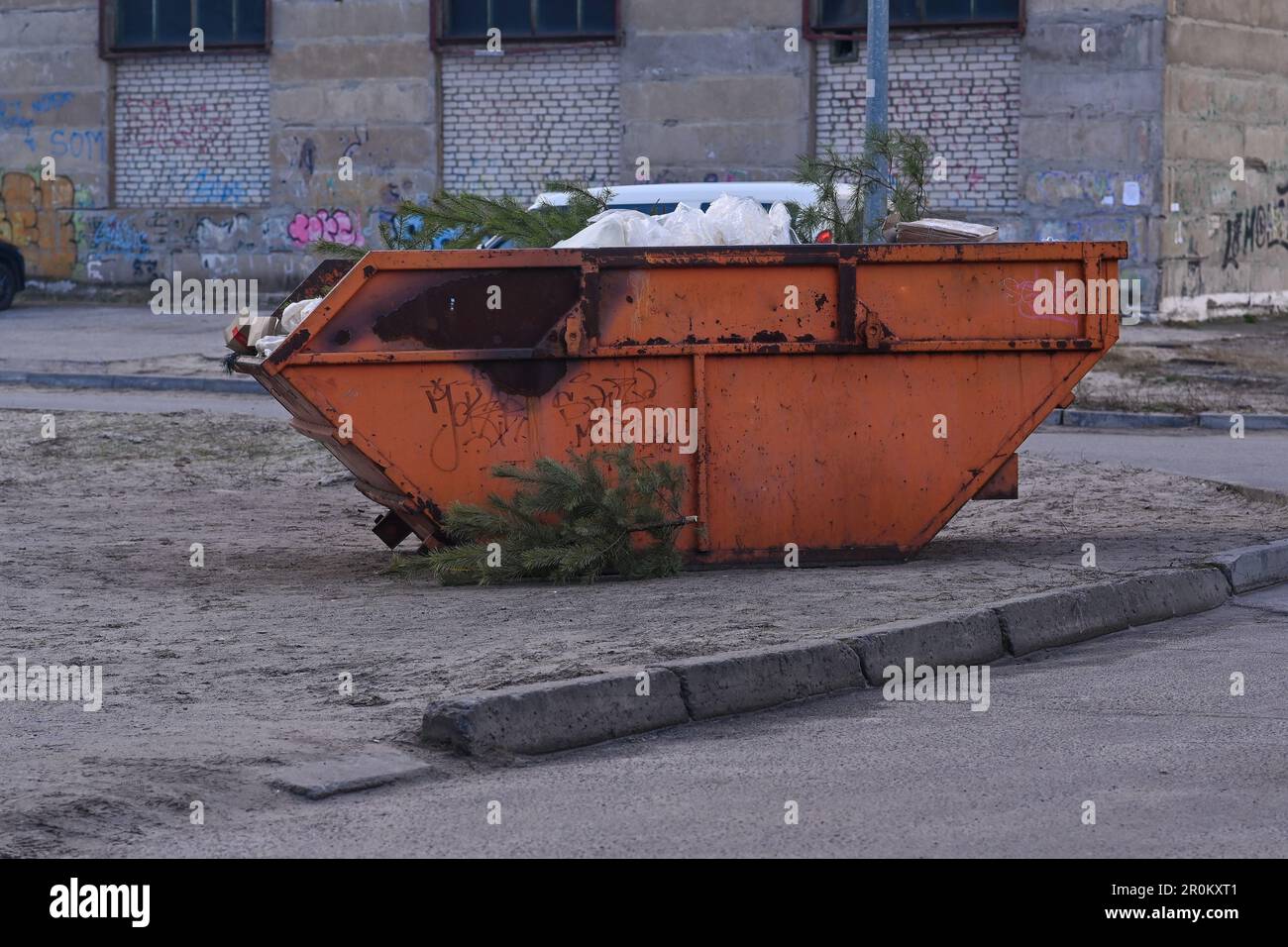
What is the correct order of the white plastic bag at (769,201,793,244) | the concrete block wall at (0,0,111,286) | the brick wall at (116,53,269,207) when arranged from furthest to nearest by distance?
the concrete block wall at (0,0,111,286)
the brick wall at (116,53,269,207)
the white plastic bag at (769,201,793,244)

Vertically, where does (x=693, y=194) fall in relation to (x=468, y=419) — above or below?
above

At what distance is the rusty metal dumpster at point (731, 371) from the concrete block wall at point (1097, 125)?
1635cm

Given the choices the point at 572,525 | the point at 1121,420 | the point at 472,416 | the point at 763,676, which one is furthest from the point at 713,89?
the point at 763,676

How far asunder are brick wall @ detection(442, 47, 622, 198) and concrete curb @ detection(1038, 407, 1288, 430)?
12.4 m

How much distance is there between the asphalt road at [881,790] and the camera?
173 inches

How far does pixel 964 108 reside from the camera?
24672 millimetres

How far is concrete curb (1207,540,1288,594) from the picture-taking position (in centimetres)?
799

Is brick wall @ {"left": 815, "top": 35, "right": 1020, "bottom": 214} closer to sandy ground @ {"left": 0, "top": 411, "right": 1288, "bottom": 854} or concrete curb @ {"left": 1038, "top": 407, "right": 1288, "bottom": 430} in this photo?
concrete curb @ {"left": 1038, "top": 407, "right": 1288, "bottom": 430}

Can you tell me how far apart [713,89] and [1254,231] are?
8.27 m

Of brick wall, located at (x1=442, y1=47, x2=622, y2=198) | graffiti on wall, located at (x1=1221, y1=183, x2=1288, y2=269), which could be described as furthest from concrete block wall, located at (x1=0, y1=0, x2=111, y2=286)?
graffiti on wall, located at (x1=1221, y1=183, x2=1288, y2=269)

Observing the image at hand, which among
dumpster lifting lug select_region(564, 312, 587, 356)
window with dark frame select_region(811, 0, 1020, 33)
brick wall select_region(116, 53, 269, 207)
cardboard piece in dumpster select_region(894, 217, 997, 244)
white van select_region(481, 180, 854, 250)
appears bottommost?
dumpster lifting lug select_region(564, 312, 587, 356)

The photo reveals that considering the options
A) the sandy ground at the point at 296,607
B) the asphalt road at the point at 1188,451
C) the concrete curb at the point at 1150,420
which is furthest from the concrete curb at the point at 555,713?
the concrete curb at the point at 1150,420

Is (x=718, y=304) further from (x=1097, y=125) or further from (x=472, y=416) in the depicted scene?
(x=1097, y=125)
